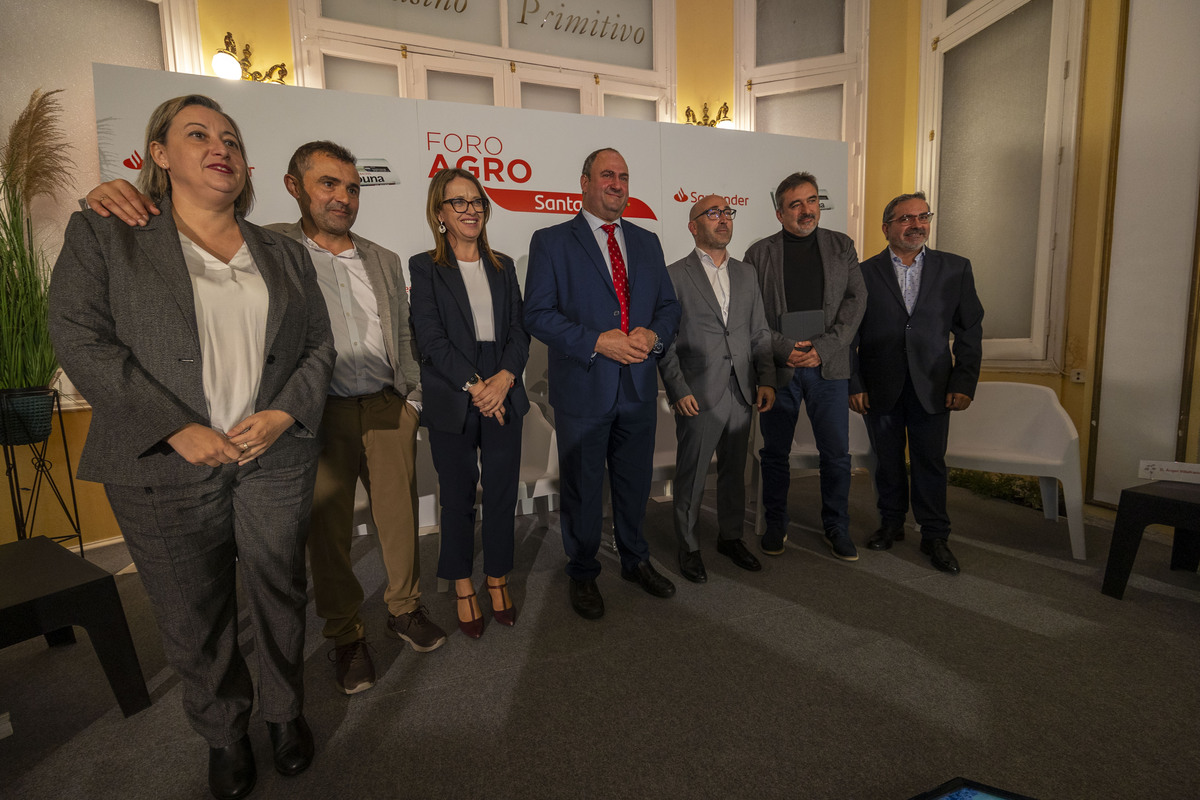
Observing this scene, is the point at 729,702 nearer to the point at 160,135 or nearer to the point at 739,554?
the point at 739,554

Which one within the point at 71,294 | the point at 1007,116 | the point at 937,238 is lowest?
the point at 71,294

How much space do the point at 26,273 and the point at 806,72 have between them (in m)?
5.90

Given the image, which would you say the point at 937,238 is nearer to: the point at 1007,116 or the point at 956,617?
the point at 1007,116

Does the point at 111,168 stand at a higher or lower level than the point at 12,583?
higher

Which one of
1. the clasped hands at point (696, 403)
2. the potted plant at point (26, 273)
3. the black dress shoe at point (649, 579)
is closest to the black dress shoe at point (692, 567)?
the black dress shoe at point (649, 579)

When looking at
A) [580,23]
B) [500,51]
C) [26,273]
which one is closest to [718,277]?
[26,273]

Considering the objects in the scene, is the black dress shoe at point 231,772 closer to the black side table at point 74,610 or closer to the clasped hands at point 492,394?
the black side table at point 74,610

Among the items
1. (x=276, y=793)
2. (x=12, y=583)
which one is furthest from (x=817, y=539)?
(x=12, y=583)

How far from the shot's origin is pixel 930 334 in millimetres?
2645

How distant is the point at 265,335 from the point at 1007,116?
4.68 meters

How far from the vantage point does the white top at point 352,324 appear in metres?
1.82

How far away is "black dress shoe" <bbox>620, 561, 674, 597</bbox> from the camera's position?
7.71ft

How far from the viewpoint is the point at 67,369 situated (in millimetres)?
1128

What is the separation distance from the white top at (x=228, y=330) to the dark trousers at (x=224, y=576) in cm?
15
